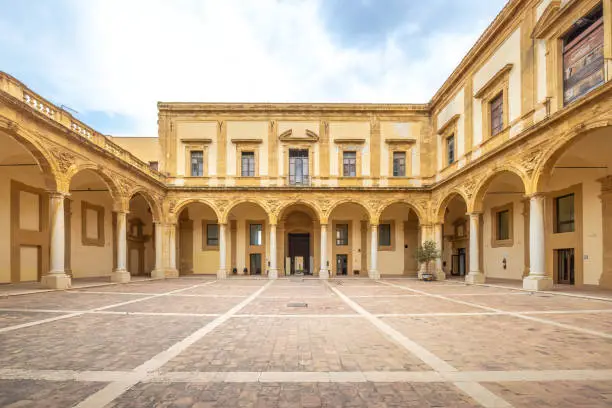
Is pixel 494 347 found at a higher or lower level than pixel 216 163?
lower

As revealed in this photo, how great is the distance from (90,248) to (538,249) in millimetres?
24563

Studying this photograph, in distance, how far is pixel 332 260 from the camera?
82.1 feet

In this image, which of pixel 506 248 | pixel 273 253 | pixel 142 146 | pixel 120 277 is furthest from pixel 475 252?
pixel 142 146

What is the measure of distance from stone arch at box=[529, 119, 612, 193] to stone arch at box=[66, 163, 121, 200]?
18603 millimetres

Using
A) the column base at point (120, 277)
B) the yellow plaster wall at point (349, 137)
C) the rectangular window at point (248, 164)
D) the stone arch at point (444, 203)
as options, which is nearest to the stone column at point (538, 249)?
the stone arch at point (444, 203)

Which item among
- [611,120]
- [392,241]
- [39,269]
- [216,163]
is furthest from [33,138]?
[392,241]

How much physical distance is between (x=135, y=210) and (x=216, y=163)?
8.45 m

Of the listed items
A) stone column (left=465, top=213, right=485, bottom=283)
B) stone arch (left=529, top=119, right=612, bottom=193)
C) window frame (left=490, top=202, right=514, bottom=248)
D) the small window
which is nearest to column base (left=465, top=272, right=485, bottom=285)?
stone column (left=465, top=213, right=485, bottom=283)

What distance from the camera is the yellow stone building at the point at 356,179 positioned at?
41.1ft

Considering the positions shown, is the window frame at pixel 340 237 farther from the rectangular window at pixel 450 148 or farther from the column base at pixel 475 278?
the column base at pixel 475 278

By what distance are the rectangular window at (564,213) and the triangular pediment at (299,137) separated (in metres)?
14.4

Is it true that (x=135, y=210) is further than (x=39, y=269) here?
Yes

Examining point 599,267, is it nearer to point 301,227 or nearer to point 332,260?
point 332,260

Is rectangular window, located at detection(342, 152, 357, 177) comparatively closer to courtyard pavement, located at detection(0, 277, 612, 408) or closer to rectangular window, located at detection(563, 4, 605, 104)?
rectangular window, located at detection(563, 4, 605, 104)
